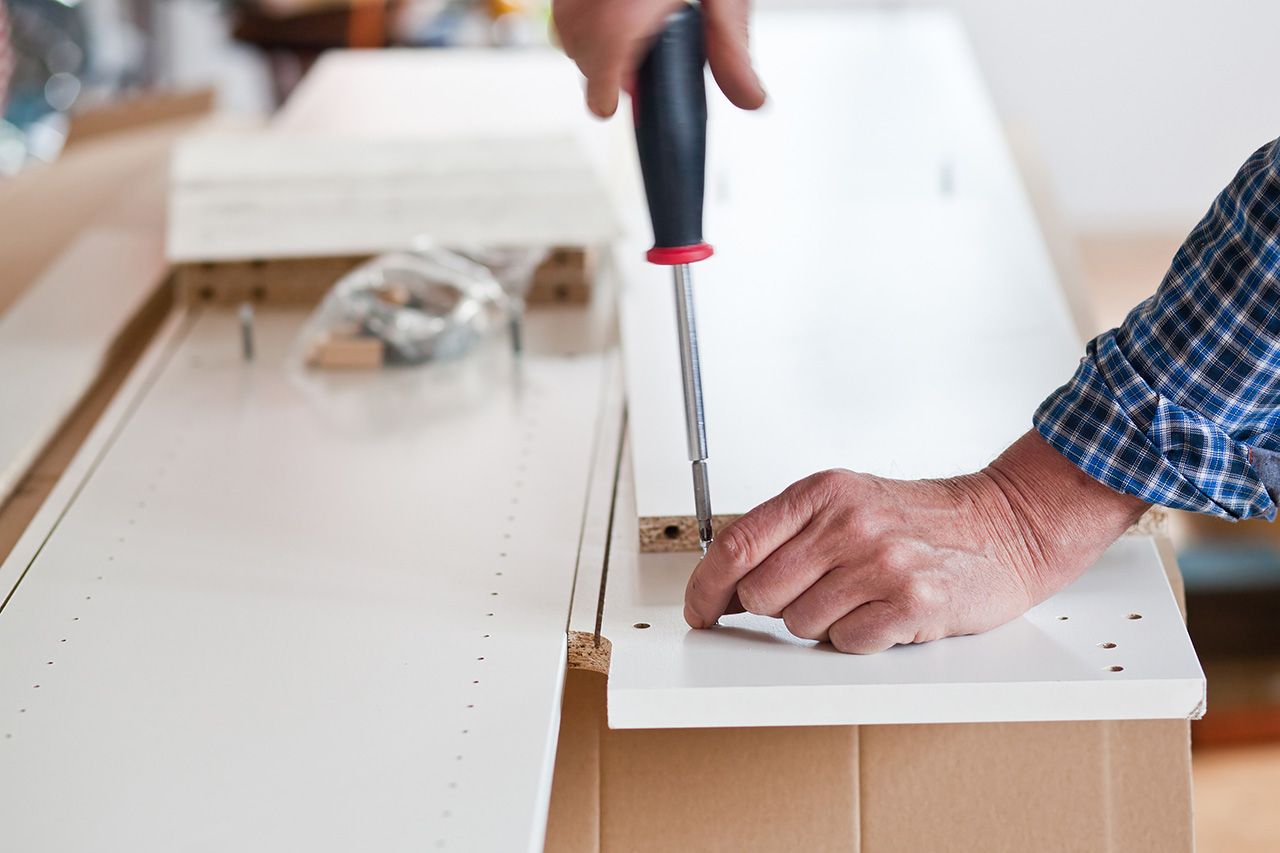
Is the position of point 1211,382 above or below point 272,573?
above

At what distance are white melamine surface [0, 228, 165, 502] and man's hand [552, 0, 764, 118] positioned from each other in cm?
60

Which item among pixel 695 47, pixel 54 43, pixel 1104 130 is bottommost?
pixel 1104 130

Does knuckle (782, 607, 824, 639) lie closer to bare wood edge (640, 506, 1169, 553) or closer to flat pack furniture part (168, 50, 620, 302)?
bare wood edge (640, 506, 1169, 553)

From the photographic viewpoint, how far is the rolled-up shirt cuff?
0.80 m

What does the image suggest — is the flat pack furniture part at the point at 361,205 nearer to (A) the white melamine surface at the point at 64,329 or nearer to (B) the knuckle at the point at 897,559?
(A) the white melamine surface at the point at 64,329

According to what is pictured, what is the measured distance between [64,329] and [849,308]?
2.42 feet

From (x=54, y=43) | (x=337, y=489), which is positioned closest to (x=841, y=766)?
(x=337, y=489)

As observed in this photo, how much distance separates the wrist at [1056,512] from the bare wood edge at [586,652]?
9.8 inches

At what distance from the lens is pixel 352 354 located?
121 cm

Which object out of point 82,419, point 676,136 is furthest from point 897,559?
point 82,419

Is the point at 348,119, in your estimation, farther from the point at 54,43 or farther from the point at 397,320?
the point at 54,43

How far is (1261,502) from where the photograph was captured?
0.81 m

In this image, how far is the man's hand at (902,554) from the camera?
0.77m

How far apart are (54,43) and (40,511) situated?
12.6ft
